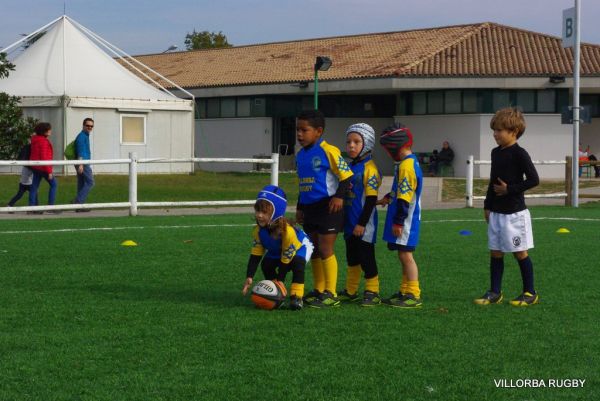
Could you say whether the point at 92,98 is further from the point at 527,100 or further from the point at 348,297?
the point at 348,297

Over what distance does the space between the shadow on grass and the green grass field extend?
2 centimetres

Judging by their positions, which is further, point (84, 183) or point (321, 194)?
point (84, 183)

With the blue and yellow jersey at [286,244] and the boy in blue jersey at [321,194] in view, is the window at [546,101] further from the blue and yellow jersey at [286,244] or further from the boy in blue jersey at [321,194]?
the blue and yellow jersey at [286,244]

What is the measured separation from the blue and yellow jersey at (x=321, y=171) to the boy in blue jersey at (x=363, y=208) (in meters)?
0.17

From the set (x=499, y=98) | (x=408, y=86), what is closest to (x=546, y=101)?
(x=499, y=98)

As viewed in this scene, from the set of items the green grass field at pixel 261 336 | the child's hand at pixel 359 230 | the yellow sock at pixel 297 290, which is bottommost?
the green grass field at pixel 261 336

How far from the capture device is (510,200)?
27.1 ft

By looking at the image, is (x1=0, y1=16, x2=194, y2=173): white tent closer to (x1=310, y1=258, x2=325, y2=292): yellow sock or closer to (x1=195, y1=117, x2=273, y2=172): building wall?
(x1=195, y1=117, x2=273, y2=172): building wall

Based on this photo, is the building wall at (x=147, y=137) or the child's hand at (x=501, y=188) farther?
the building wall at (x=147, y=137)

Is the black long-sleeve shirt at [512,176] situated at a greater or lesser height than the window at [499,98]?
lesser

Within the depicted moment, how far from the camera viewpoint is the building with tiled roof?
39844 millimetres

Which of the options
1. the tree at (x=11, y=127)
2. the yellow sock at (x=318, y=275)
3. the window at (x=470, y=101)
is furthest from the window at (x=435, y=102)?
the yellow sock at (x=318, y=275)

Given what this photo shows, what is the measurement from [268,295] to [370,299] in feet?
3.00

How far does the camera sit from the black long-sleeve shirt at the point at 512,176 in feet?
26.6
